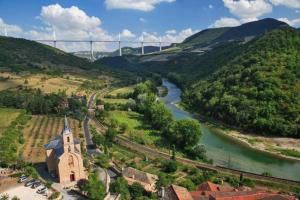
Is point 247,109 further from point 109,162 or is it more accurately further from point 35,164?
point 35,164

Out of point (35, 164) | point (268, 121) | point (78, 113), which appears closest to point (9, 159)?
point (35, 164)

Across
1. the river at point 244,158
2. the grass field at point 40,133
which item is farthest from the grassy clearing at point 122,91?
the river at point 244,158

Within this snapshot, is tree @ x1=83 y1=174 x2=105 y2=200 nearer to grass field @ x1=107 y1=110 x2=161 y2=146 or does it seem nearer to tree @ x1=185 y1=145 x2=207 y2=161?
tree @ x1=185 y1=145 x2=207 y2=161

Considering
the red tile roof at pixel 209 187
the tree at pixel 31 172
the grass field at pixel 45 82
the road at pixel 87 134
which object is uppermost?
the grass field at pixel 45 82

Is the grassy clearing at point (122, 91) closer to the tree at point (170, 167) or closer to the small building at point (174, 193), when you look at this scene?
the tree at point (170, 167)

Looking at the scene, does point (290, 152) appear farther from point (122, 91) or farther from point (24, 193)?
point (122, 91)

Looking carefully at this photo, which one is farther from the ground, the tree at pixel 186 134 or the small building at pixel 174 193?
the tree at pixel 186 134
